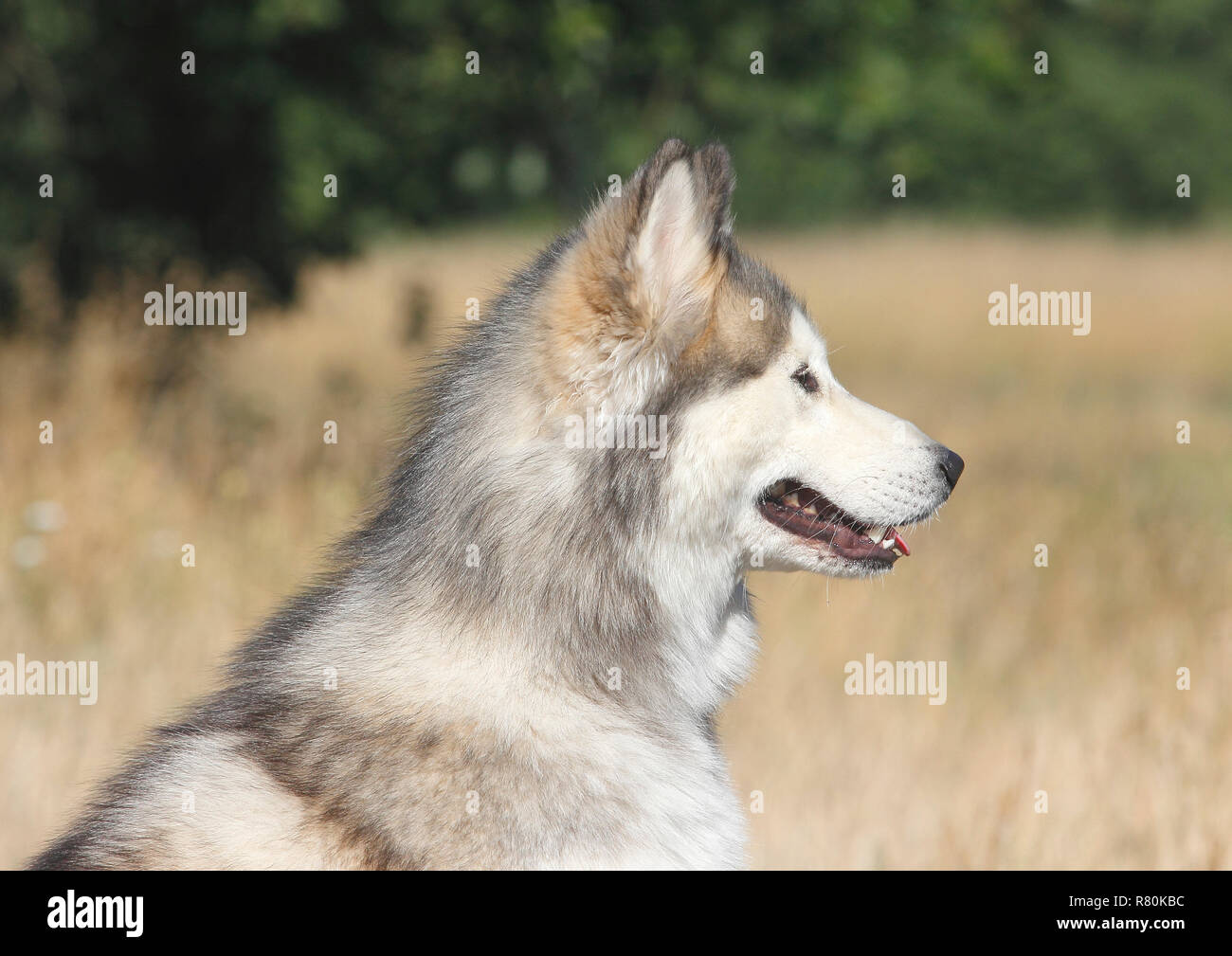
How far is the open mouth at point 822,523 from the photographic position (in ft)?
11.0

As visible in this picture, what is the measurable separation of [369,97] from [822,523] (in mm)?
6492

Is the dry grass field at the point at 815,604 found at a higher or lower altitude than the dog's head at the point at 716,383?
lower

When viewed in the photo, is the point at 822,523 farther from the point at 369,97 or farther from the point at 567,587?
the point at 369,97

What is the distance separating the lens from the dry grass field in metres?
5.27

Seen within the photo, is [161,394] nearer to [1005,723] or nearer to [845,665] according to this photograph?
[845,665]

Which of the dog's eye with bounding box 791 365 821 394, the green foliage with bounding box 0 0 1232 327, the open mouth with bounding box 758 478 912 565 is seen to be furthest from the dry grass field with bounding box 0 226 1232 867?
the green foliage with bounding box 0 0 1232 327

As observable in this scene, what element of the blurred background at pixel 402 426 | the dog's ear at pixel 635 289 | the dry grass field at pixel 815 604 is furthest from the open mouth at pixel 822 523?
the blurred background at pixel 402 426

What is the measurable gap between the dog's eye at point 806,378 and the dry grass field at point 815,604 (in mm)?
414

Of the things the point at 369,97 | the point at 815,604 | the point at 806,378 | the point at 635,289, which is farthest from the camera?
the point at 369,97

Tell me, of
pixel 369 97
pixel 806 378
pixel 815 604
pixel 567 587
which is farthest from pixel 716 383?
pixel 369 97

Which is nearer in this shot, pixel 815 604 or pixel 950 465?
pixel 950 465

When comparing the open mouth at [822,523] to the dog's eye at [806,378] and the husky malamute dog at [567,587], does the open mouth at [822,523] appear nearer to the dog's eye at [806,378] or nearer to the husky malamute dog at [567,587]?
the husky malamute dog at [567,587]

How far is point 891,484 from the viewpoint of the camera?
11.1ft

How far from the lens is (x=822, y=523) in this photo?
3.42 meters
